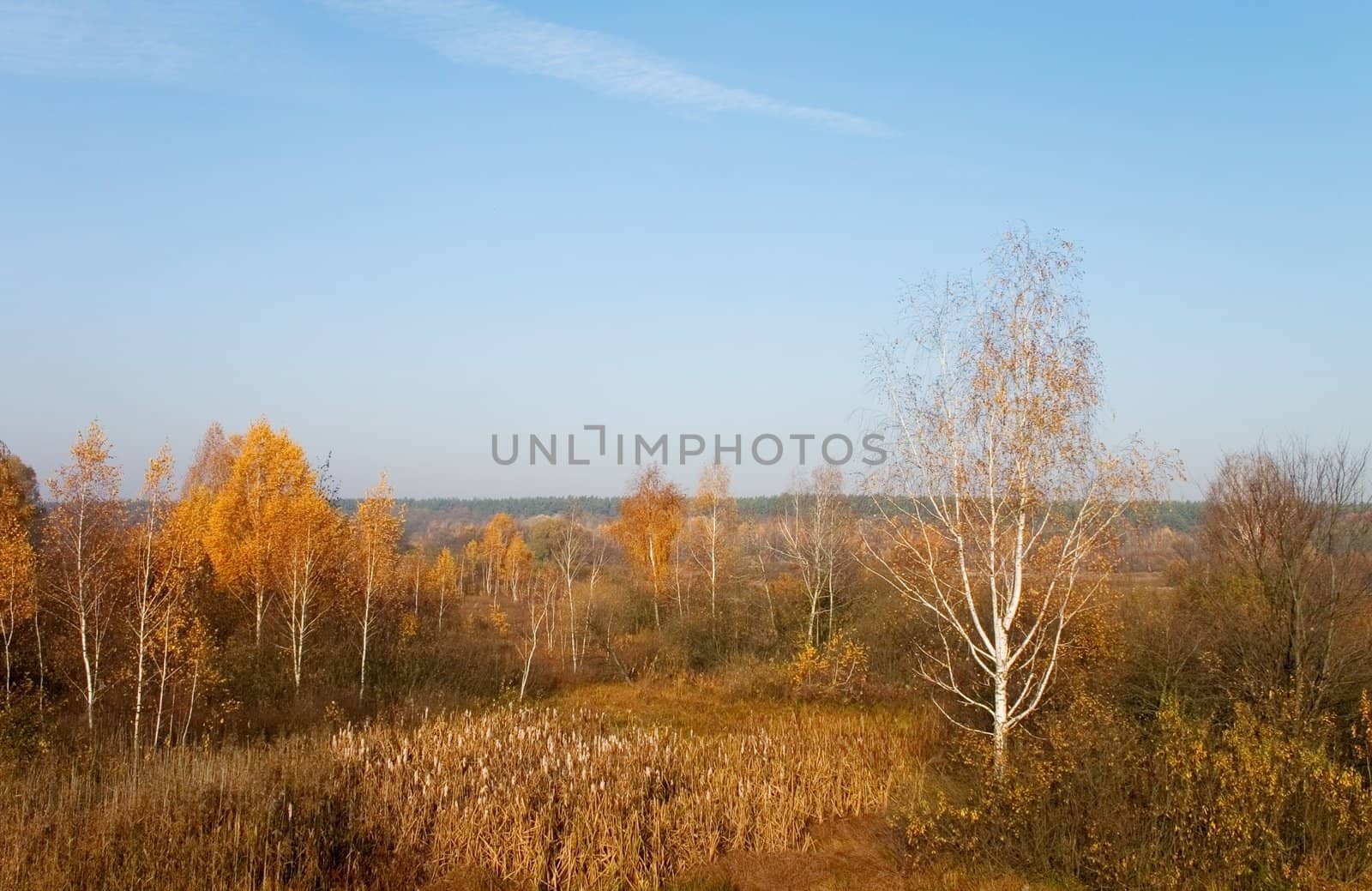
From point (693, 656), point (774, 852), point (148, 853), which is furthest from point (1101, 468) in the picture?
point (693, 656)

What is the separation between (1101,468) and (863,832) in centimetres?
628

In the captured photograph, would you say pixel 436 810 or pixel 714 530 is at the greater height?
pixel 714 530

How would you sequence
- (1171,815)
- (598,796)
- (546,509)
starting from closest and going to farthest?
(1171,815), (598,796), (546,509)

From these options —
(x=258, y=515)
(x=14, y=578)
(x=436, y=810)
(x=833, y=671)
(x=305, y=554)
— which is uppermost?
(x=258, y=515)

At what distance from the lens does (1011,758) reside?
11.0 metres

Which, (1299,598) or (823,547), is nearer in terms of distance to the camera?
(1299,598)

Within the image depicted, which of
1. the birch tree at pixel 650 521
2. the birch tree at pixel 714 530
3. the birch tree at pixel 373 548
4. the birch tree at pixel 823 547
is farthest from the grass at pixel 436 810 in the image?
the birch tree at pixel 650 521

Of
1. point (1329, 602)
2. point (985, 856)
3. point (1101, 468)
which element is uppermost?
point (1101, 468)

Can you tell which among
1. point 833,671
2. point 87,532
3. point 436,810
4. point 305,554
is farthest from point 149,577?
point 833,671

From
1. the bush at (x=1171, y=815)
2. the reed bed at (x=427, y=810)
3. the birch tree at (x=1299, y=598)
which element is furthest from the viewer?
the birch tree at (x=1299, y=598)

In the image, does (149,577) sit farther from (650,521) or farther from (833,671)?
(650,521)

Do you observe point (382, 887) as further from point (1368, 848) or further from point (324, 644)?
point (324, 644)

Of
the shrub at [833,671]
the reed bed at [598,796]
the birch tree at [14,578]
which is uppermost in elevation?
the birch tree at [14,578]

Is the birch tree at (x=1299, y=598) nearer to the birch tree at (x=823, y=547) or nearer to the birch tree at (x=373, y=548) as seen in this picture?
the birch tree at (x=823, y=547)
